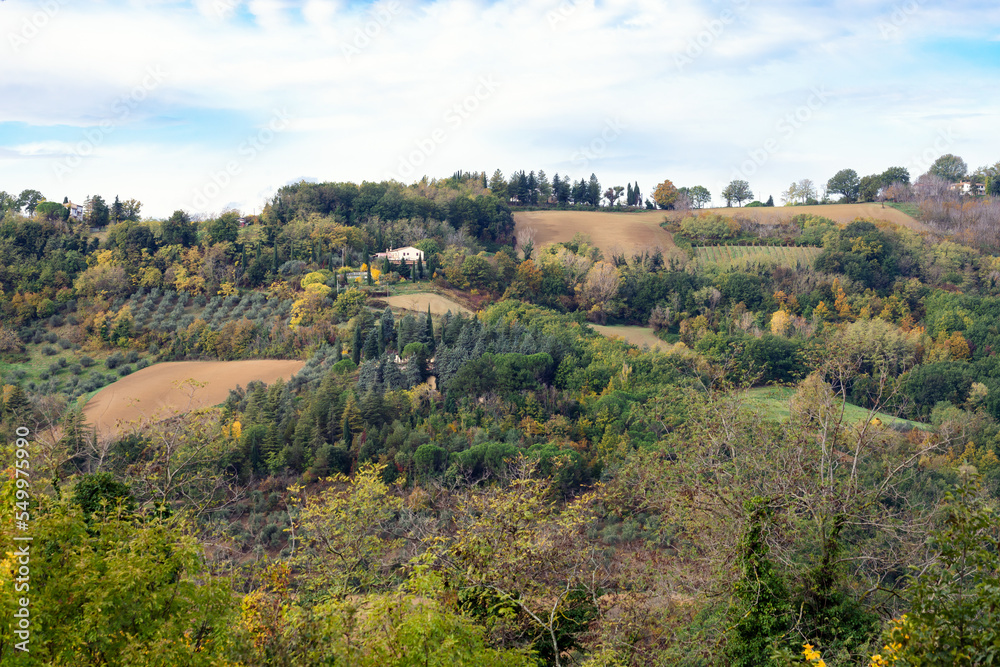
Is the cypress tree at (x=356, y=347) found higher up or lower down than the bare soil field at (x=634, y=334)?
higher up

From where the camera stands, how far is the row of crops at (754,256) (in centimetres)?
5441

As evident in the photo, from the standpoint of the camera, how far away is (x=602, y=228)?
6794cm

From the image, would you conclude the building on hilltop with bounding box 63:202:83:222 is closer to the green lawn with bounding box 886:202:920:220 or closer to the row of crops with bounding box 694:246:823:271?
the row of crops with bounding box 694:246:823:271

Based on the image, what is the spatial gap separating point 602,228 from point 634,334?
23899 mm

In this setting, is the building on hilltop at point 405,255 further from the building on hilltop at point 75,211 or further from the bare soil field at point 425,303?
the building on hilltop at point 75,211

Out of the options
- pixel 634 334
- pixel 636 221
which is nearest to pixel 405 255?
pixel 634 334

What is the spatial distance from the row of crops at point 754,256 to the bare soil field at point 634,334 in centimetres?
1207

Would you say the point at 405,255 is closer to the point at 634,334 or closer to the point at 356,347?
the point at 356,347

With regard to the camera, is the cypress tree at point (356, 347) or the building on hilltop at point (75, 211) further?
the building on hilltop at point (75, 211)

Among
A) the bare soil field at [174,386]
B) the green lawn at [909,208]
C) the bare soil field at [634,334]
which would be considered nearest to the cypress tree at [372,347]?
the bare soil field at [174,386]

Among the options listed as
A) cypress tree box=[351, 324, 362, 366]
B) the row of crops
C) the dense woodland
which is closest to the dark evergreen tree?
the dense woodland

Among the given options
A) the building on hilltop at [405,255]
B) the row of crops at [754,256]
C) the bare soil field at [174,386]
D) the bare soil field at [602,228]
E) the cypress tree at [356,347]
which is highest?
the bare soil field at [602,228]

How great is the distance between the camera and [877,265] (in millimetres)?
53000

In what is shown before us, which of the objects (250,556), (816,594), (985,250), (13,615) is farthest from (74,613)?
(985,250)
